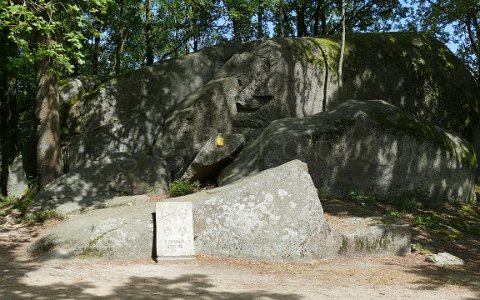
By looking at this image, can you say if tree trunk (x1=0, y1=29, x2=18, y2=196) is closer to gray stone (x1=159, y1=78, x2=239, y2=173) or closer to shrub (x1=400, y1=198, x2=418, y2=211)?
gray stone (x1=159, y1=78, x2=239, y2=173)

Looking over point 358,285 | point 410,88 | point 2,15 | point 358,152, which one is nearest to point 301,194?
point 358,285

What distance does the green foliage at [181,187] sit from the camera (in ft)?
45.8

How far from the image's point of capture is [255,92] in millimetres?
16688

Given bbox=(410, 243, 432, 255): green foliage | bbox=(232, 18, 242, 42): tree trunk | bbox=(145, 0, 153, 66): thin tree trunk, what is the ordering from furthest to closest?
1. bbox=(232, 18, 242, 42): tree trunk
2. bbox=(145, 0, 153, 66): thin tree trunk
3. bbox=(410, 243, 432, 255): green foliage

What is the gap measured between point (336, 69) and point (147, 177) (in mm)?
7840

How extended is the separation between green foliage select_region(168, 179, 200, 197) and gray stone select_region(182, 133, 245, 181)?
9.0 inches

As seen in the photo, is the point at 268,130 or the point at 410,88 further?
the point at 410,88

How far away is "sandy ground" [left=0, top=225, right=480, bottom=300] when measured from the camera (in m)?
6.59

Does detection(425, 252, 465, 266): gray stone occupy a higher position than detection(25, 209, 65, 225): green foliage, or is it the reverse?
detection(25, 209, 65, 225): green foliage

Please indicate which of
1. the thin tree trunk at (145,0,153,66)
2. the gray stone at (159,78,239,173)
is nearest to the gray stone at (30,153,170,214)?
the gray stone at (159,78,239,173)

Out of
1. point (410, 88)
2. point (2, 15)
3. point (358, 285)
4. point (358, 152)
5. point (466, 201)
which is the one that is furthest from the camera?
point (410, 88)

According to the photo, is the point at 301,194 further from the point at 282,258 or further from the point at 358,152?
the point at 358,152

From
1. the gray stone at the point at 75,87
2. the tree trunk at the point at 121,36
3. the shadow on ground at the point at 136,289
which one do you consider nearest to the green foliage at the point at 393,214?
the shadow on ground at the point at 136,289

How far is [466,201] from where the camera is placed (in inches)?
570
